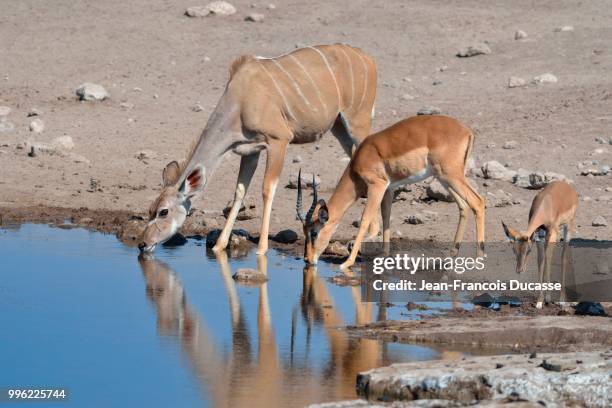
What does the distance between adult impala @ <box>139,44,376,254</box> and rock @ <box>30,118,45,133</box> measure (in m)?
5.40

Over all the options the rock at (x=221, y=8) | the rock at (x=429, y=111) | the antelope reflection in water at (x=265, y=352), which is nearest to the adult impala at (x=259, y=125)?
A: the antelope reflection in water at (x=265, y=352)

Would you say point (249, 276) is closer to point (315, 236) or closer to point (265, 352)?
point (315, 236)

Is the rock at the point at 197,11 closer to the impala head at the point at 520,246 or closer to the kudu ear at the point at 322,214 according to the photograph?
the kudu ear at the point at 322,214

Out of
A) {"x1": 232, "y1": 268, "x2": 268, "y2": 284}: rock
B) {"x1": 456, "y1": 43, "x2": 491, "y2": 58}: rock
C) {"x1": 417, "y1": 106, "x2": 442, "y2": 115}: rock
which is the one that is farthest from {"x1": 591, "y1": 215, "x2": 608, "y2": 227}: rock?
{"x1": 456, "y1": 43, "x2": 491, "y2": 58}: rock

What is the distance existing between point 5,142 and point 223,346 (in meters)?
9.49

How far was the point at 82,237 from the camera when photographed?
13234 millimetres

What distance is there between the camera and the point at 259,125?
42.2ft

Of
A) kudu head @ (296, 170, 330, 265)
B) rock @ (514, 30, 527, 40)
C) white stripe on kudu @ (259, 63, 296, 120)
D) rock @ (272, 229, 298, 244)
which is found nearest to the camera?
kudu head @ (296, 170, 330, 265)

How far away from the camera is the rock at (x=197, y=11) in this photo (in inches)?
931

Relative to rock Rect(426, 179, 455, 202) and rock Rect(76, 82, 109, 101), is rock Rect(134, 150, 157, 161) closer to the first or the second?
rock Rect(76, 82, 109, 101)

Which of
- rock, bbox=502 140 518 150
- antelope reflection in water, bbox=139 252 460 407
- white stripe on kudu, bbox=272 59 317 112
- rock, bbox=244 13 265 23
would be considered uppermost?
rock, bbox=244 13 265 23

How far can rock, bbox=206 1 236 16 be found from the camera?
2369 centimetres

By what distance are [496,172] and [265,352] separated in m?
7.12

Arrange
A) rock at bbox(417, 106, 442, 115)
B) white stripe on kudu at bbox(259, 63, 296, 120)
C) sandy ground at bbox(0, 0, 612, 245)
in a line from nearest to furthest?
white stripe on kudu at bbox(259, 63, 296, 120), sandy ground at bbox(0, 0, 612, 245), rock at bbox(417, 106, 442, 115)
